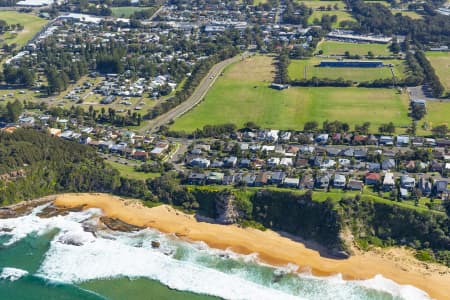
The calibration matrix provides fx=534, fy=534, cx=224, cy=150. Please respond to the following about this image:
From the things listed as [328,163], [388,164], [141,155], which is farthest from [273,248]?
[141,155]

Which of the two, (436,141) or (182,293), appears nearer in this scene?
(182,293)

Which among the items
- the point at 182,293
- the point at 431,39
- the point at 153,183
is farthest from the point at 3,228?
the point at 431,39

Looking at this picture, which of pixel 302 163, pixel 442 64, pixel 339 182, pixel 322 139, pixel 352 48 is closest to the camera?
pixel 339 182

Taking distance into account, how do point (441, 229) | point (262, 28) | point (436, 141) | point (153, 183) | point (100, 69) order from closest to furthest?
point (441, 229), point (153, 183), point (436, 141), point (100, 69), point (262, 28)

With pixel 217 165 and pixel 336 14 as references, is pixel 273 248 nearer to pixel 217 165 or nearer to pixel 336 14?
pixel 217 165

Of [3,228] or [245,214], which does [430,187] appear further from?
[3,228]

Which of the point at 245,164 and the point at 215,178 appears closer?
the point at 215,178
